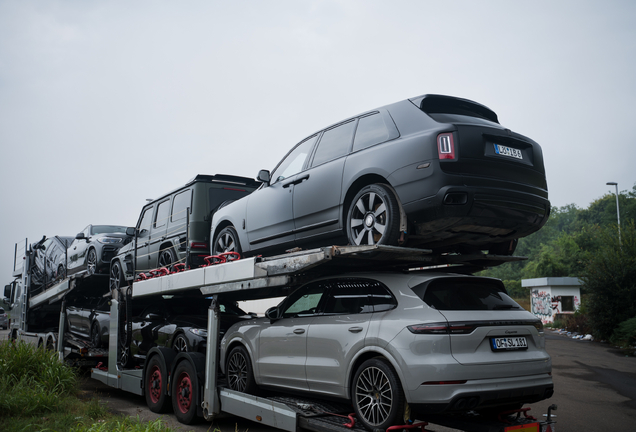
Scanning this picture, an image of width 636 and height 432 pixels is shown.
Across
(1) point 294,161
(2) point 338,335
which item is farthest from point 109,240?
(2) point 338,335

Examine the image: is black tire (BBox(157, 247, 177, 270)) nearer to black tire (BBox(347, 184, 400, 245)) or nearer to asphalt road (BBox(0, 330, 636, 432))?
asphalt road (BBox(0, 330, 636, 432))

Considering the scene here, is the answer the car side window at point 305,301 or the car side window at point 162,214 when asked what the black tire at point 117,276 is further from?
the car side window at point 305,301

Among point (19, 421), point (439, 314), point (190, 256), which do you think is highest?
point (190, 256)

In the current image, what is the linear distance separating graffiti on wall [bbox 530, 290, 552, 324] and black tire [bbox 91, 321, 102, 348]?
75.9ft

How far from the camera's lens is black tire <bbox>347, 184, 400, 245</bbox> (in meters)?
4.77

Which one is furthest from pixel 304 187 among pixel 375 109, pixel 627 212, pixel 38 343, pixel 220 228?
pixel 627 212

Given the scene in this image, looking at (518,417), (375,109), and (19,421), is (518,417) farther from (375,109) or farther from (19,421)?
(19,421)

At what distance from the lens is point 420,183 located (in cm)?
466

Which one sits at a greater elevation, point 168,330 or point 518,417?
point 168,330

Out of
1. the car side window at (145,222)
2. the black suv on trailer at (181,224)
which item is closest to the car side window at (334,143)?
the black suv on trailer at (181,224)

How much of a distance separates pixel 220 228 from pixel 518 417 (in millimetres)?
4716

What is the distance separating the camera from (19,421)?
651 centimetres

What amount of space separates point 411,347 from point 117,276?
26.3 feet

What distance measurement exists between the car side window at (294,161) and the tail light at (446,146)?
2.00 metres
